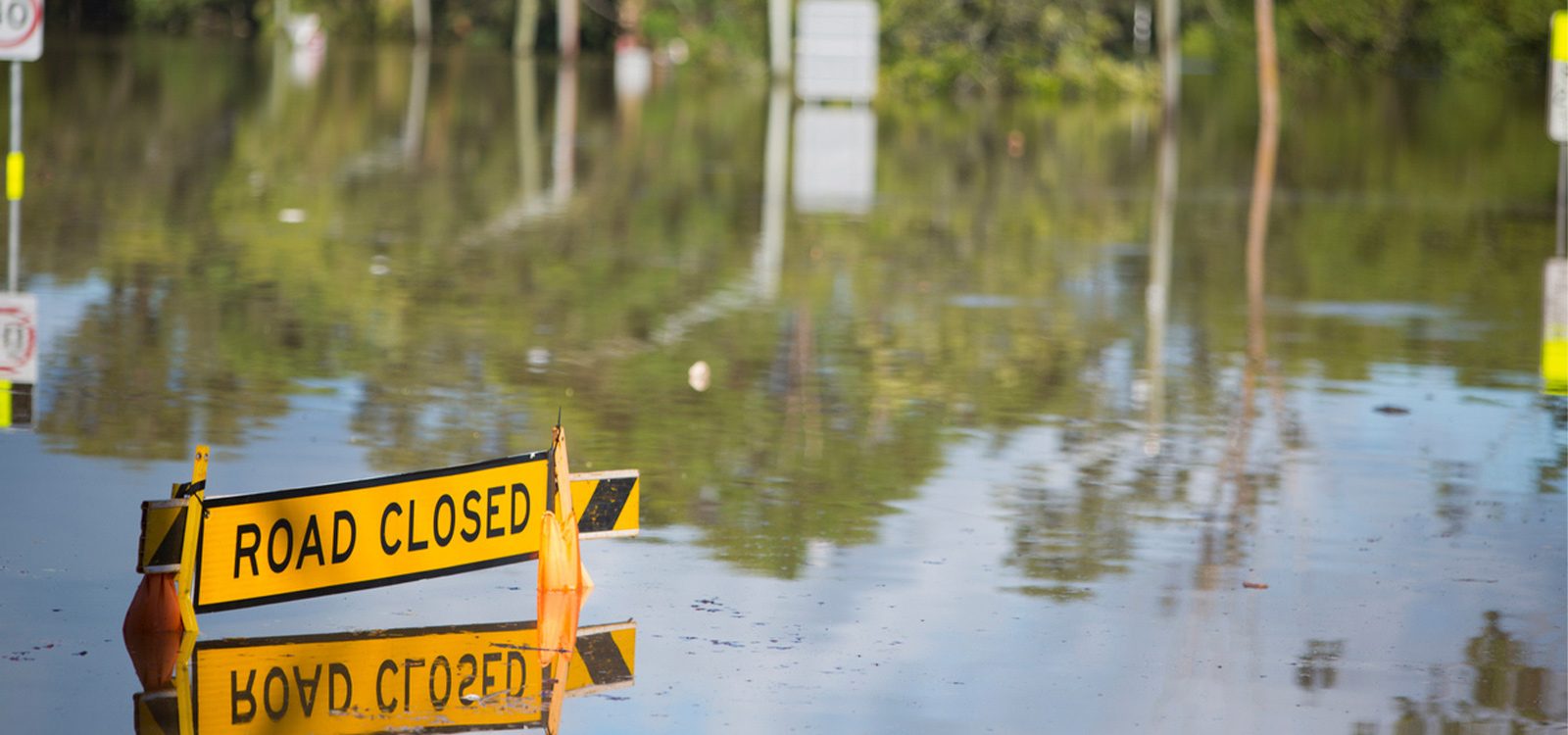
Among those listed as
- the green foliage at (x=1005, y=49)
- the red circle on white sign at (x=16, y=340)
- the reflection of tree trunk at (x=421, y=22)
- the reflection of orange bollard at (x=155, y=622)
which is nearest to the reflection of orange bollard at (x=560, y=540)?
the reflection of orange bollard at (x=155, y=622)

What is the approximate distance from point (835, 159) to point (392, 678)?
75.3ft

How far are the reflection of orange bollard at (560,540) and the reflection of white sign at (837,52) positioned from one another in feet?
113

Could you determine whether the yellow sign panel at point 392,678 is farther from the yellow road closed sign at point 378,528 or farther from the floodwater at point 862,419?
the yellow road closed sign at point 378,528

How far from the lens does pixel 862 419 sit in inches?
465

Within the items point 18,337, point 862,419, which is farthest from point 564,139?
point 862,419

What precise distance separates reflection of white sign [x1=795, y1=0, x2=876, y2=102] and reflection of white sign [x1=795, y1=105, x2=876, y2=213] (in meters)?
0.46

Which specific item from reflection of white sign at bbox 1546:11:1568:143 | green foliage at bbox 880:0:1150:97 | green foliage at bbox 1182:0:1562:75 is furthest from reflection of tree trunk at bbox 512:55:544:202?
green foliage at bbox 1182:0:1562:75

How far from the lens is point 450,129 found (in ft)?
105

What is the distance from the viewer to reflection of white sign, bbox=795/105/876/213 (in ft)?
78.2

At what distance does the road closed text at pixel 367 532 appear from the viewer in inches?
279

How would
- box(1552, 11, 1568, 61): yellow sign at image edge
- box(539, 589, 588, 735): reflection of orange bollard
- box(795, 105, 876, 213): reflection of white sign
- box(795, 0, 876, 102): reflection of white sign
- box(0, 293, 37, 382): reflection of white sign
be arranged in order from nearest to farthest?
box(539, 589, 588, 735): reflection of orange bollard, box(0, 293, 37, 382): reflection of white sign, box(1552, 11, 1568, 61): yellow sign at image edge, box(795, 105, 876, 213): reflection of white sign, box(795, 0, 876, 102): reflection of white sign

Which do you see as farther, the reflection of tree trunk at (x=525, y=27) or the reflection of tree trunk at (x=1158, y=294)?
the reflection of tree trunk at (x=525, y=27)

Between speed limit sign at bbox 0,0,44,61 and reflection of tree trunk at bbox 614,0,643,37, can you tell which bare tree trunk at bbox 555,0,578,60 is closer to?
reflection of tree trunk at bbox 614,0,643,37

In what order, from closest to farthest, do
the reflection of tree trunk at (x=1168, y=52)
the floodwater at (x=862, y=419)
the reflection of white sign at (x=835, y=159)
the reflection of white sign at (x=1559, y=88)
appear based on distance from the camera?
the floodwater at (x=862, y=419)
the reflection of white sign at (x=1559, y=88)
the reflection of white sign at (x=835, y=159)
the reflection of tree trunk at (x=1168, y=52)
